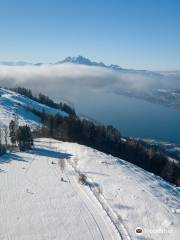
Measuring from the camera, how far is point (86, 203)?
46.8m

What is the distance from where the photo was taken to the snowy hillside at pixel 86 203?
38750 millimetres

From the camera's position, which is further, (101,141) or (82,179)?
(101,141)

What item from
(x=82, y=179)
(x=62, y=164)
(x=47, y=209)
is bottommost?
(x=62, y=164)

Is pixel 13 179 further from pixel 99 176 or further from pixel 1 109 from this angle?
pixel 1 109

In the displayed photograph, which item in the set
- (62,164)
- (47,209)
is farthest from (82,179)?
(62,164)

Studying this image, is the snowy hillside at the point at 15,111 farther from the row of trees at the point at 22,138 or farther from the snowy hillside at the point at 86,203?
the snowy hillside at the point at 86,203

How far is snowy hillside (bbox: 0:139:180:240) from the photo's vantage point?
3875cm

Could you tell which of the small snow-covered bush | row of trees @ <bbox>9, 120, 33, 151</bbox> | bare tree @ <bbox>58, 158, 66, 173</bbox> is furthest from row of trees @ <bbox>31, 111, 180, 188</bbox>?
the small snow-covered bush

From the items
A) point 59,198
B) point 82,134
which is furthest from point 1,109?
point 59,198

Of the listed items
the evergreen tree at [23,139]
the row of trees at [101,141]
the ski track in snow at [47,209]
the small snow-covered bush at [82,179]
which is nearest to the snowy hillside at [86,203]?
the ski track in snow at [47,209]

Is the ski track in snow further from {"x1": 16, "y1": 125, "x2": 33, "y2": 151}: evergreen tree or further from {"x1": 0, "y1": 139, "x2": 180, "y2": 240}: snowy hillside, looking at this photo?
{"x1": 16, "y1": 125, "x2": 33, "y2": 151}: evergreen tree

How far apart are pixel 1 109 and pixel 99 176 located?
11268 centimetres

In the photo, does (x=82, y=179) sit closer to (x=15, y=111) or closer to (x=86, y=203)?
(x=86, y=203)

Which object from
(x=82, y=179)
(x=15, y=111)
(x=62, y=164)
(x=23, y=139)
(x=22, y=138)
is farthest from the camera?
(x=15, y=111)
